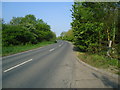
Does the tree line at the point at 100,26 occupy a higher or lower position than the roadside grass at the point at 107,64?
higher

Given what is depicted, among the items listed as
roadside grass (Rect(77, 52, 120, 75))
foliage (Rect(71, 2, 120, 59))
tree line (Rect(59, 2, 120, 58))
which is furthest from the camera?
foliage (Rect(71, 2, 120, 59))

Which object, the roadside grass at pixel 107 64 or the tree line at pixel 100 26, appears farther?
the tree line at pixel 100 26

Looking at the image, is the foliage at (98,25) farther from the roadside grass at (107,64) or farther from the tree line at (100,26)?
the roadside grass at (107,64)

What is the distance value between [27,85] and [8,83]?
999 mm

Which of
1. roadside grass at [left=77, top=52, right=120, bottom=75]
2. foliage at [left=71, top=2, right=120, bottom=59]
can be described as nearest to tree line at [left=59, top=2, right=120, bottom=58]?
foliage at [left=71, top=2, right=120, bottom=59]

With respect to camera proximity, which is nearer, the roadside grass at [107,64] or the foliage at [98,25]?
the roadside grass at [107,64]

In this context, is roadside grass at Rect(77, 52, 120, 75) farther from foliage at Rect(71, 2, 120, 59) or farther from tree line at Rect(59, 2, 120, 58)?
foliage at Rect(71, 2, 120, 59)

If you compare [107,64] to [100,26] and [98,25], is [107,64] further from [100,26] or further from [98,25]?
[98,25]

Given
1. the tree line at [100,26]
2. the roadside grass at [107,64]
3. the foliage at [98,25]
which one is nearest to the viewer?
the roadside grass at [107,64]

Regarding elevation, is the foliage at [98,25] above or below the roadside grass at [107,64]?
above

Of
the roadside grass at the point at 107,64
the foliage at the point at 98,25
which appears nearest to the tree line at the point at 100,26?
the foliage at the point at 98,25

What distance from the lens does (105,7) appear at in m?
11.1

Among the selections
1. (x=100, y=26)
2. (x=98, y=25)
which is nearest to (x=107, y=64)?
(x=100, y=26)

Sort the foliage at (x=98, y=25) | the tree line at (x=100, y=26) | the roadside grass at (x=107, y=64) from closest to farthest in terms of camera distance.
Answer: the roadside grass at (x=107, y=64)
the tree line at (x=100, y=26)
the foliage at (x=98, y=25)
